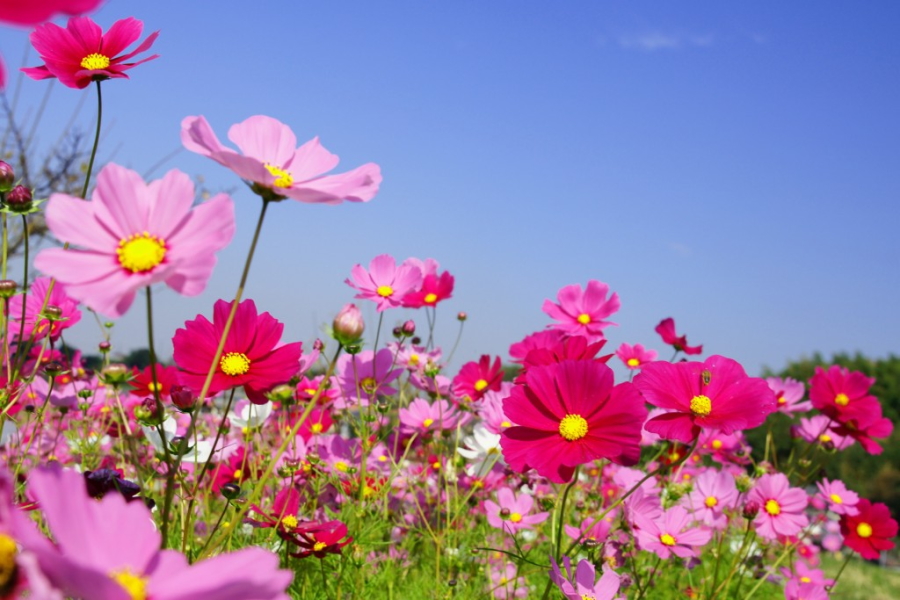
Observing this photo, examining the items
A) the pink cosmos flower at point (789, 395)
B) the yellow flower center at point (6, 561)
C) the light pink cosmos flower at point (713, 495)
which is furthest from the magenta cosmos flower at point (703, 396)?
→ the pink cosmos flower at point (789, 395)

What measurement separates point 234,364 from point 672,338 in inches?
69.1

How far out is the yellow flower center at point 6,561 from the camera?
0.35 m

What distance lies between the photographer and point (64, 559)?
1.13 feet

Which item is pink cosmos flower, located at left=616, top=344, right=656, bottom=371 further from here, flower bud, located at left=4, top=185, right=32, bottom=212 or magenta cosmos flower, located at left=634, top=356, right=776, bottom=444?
flower bud, located at left=4, top=185, right=32, bottom=212

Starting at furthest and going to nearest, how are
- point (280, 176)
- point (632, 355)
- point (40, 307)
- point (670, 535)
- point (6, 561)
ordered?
1. point (632, 355)
2. point (670, 535)
3. point (40, 307)
4. point (280, 176)
5. point (6, 561)

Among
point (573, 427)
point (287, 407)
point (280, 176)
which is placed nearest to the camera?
point (280, 176)

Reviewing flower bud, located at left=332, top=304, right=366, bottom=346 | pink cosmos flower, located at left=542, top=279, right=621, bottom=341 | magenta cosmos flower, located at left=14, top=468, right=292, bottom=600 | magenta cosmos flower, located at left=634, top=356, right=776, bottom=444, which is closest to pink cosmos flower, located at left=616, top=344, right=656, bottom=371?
pink cosmos flower, located at left=542, top=279, right=621, bottom=341

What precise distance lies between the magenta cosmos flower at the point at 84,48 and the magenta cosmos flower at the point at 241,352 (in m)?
0.40

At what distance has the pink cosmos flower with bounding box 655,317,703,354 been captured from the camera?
2.39 metres

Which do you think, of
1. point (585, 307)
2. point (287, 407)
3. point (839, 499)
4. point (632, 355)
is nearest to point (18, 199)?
point (287, 407)

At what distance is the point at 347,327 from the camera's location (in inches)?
31.2

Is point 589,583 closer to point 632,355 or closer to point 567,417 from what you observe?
point 567,417

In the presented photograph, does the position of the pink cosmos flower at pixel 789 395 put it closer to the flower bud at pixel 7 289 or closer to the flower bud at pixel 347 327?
the flower bud at pixel 347 327

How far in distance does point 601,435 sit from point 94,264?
0.69m
